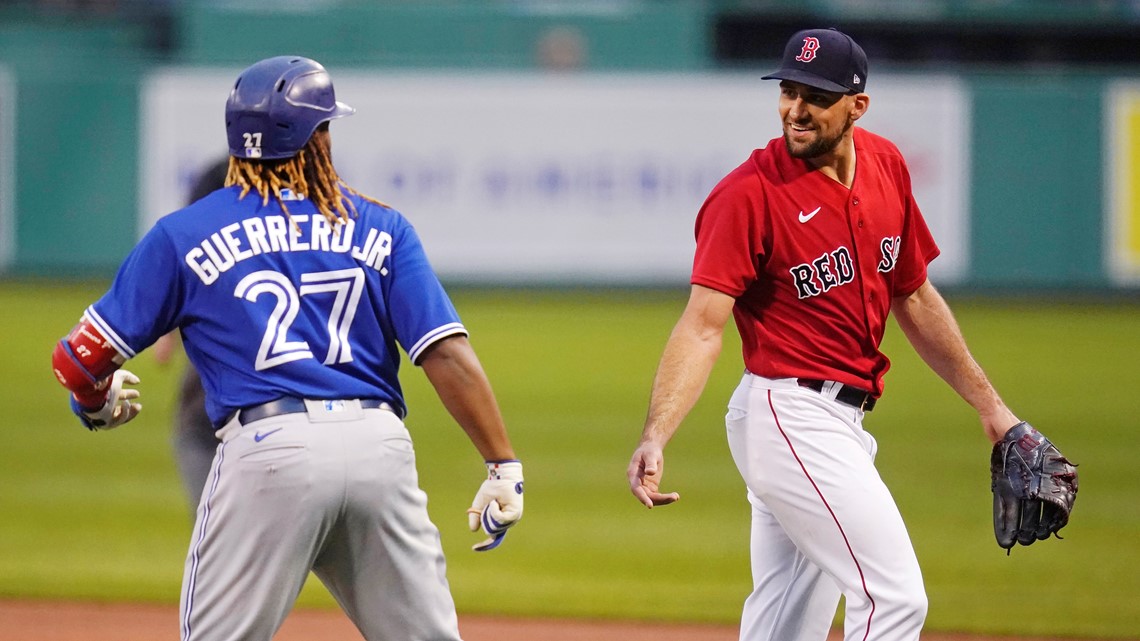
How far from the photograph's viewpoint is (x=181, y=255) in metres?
3.80

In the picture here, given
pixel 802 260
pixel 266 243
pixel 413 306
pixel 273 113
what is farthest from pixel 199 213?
pixel 802 260

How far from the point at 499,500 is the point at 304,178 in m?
0.97

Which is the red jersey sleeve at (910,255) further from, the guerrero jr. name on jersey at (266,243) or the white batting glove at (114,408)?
the white batting glove at (114,408)

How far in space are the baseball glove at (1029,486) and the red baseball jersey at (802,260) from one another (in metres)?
0.47

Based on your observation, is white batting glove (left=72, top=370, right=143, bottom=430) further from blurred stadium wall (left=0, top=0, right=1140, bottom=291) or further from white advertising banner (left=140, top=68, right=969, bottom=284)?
white advertising banner (left=140, top=68, right=969, bottom=284)

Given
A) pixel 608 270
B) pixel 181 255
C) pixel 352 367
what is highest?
pixel 181 255

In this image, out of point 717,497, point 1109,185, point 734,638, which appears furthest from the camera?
point 1109,185

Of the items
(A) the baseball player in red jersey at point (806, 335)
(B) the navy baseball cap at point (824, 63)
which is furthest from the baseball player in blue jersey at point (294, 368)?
(B) the navy baseball cap at point (824, 63)

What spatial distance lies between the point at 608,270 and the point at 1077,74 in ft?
19.6

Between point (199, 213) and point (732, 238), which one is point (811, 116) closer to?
point (732, 238)

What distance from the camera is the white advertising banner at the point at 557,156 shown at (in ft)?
58.4

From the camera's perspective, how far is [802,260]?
177 inches

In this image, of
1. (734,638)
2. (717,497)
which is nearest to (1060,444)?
(717,497)

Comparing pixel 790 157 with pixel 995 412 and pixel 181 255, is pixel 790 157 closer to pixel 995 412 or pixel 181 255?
pixel 995 412
